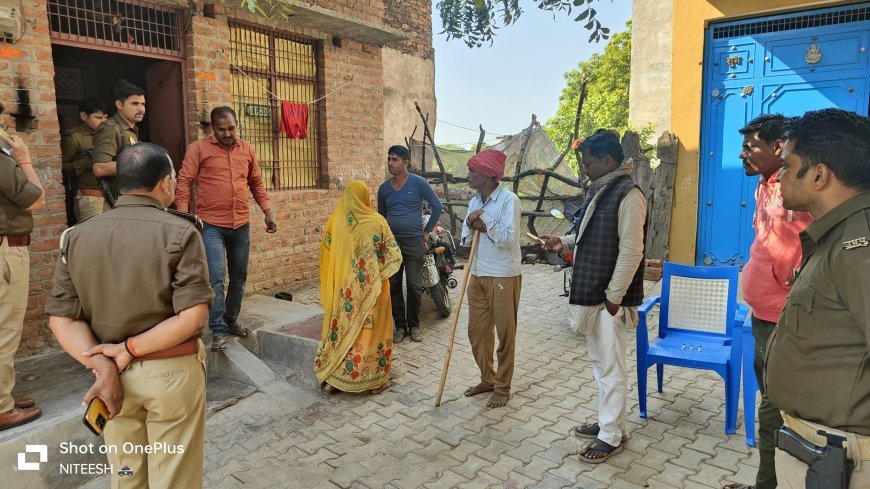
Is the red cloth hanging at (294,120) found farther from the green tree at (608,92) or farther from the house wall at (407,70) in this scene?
the green tree at (608,92)

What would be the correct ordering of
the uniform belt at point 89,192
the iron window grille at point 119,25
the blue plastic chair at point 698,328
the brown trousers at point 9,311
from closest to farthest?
the brown trousers at point 9,311 → the blue plastic chair at point 698,328 → the uniform belt at point 89,192 → the iron window grille at point 119,25

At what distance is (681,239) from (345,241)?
521 cm

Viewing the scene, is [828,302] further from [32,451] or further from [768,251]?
[32,451]

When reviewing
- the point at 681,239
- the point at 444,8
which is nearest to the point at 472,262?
the point at 444,8

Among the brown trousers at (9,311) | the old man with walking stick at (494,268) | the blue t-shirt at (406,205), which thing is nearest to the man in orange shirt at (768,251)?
the old man with walking stick at (494,268)

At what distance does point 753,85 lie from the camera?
23.7ft

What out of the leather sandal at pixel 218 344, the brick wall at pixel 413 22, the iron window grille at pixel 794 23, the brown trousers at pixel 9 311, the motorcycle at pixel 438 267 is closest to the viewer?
the brown trousers at pixel 9 311

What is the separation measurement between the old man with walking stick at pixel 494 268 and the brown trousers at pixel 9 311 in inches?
111

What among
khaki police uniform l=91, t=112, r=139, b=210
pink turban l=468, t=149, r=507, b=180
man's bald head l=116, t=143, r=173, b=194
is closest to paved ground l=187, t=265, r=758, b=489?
pink turban l=468, t=149, r=507, b=180

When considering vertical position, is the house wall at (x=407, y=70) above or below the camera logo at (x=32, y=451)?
above

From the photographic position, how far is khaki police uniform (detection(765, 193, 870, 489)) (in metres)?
1.61

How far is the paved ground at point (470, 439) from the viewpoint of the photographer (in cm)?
333

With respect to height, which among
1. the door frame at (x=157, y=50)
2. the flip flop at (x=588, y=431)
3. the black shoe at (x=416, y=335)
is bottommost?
the flip flop at (x=588, y=431)

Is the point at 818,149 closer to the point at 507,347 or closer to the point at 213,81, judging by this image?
the point at 507,347
